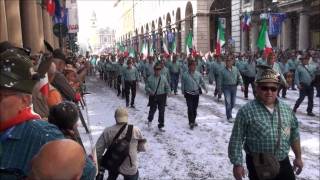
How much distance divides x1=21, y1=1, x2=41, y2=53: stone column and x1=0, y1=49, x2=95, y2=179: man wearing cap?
14.1 m

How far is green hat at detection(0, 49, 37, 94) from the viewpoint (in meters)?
2.17

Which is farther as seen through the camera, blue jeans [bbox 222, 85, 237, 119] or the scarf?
blue jeans [bbox 222, 85, 237, 119]

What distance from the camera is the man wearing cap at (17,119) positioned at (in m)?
2.18

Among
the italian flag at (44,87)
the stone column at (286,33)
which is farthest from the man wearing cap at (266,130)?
the stone column at (286,33)

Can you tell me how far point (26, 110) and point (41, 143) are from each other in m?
0.18

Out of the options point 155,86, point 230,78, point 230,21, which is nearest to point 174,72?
point 230,78

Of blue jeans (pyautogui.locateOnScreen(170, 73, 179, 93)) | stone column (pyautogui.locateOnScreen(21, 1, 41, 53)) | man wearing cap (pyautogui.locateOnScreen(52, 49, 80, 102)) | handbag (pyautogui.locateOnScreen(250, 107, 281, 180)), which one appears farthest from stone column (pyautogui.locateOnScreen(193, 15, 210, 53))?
handbag (pyautogui.locateOnScreen(250, 107, 281, 180))

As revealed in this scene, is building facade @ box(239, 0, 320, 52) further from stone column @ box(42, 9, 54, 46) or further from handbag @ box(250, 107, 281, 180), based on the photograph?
handbag @ box(250, 107, 281, 180)

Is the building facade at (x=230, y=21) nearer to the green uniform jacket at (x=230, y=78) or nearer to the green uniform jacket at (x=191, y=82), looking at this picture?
the green uniform jacket at (x=230, y=78)

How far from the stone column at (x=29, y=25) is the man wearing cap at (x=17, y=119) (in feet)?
46.3

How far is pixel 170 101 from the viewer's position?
58.5 feet

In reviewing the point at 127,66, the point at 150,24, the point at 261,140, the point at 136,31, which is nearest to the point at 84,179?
the point at 261,140

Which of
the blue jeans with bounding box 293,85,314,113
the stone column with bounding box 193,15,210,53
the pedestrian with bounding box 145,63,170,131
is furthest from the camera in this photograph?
the stone column with bounding box 193,15,210,53

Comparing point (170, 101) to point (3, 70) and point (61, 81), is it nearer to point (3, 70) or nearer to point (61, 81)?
point (61, 81)
